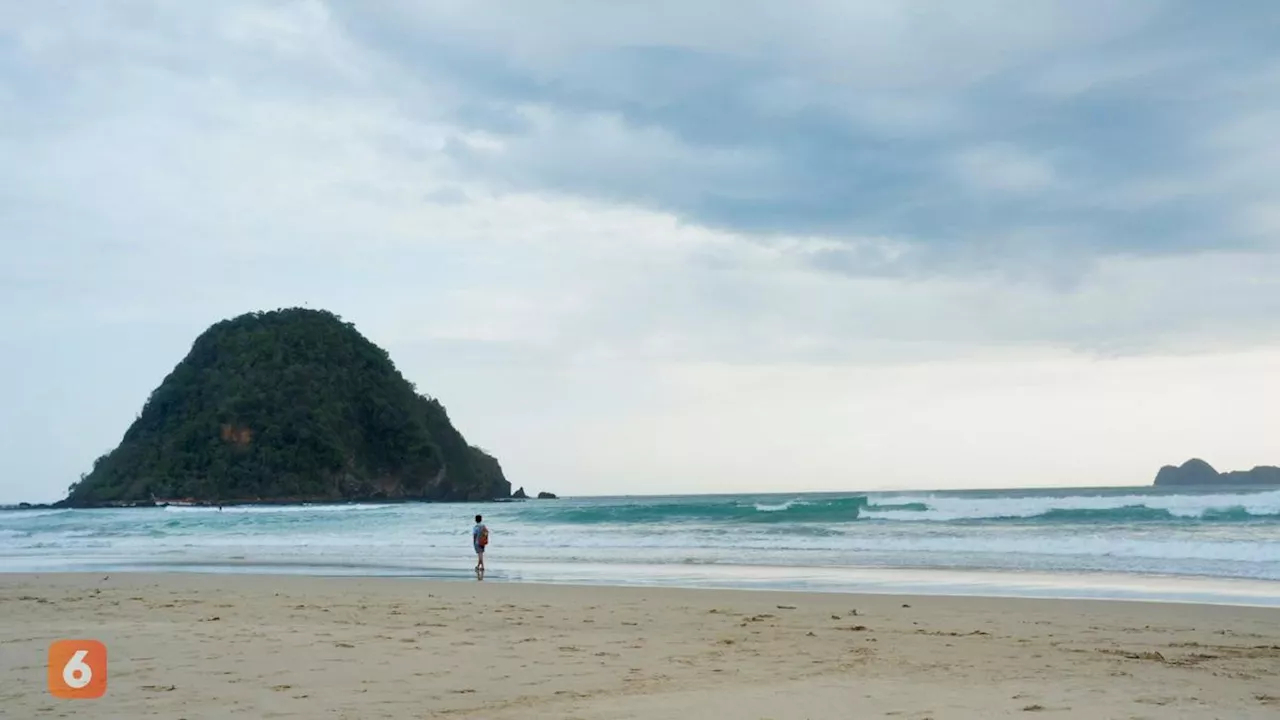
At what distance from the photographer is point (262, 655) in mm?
8016

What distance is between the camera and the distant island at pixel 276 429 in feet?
270

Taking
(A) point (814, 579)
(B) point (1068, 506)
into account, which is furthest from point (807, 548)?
(B) point (1068, 506)

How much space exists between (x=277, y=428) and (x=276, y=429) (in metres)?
0.15

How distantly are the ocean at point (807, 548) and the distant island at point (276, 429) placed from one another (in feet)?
118

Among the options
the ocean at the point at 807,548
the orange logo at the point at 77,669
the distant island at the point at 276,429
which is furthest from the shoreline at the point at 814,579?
the distant island at the point at 276,429

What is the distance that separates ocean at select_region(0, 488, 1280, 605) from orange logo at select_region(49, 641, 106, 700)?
894 cm

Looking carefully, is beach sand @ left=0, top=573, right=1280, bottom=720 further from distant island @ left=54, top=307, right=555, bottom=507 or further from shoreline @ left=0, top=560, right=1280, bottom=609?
distant island @ left=54, top=307, right=555, bottom=507

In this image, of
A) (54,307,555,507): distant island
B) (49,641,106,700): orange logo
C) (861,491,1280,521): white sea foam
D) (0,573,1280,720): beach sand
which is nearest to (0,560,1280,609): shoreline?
(0,573,1280,720): beach sand

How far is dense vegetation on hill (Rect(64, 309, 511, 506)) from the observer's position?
8231 centimetres

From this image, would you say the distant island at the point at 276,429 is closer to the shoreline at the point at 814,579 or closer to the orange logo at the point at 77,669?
the shoreline at the point at 814,579

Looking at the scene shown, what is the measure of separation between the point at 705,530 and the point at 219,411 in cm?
6235

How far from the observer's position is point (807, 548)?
24625mm

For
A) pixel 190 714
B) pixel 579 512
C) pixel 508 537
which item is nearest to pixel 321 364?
pixel 579 512

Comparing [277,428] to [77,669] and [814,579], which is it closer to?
[814,579]
